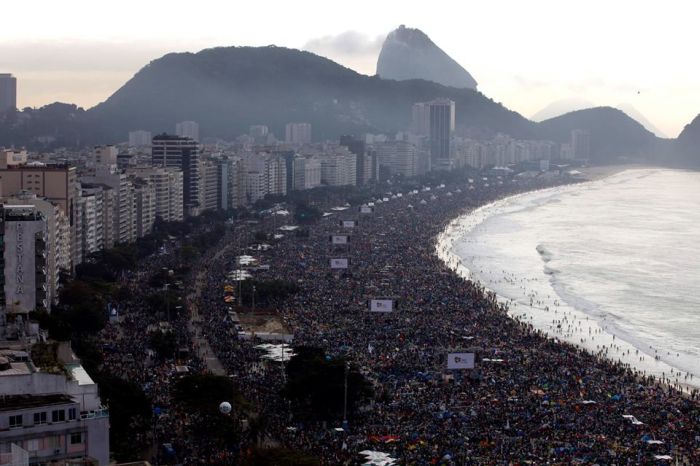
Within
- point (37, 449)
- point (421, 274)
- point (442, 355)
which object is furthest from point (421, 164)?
point (37, 449)

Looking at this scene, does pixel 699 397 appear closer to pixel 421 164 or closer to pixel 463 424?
pixel 463 424

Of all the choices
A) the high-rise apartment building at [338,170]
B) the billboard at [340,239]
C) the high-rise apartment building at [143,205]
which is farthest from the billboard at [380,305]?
the high-rise apartment building at [338,170]

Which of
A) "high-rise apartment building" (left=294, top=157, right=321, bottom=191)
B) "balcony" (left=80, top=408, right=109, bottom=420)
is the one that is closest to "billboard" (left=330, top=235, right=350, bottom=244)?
"balcony" (left=80, top=408, right=109, bottom=420)

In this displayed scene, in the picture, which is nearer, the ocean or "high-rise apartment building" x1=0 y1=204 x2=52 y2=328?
"high-rise apartment building" x1=0 y1=204 x2=52 y2=328

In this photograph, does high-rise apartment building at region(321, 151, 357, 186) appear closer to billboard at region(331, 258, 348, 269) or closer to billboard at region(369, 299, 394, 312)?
billboard at region(331, 258, 348, 269)

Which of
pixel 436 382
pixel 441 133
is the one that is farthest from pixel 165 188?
pixel 441 133

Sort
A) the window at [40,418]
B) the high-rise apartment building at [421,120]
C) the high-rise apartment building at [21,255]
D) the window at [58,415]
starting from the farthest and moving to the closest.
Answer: the high-rise apartment building at [421,120] → the high-rise apartment building at [21,255] → the window at [58,415] → the window at [40,418]

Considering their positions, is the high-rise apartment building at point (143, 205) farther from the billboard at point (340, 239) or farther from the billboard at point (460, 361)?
the billboard at point (460, 361)
